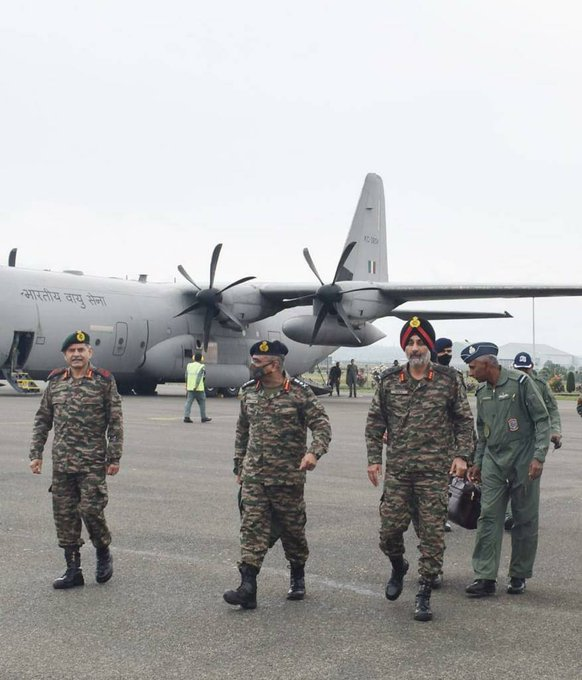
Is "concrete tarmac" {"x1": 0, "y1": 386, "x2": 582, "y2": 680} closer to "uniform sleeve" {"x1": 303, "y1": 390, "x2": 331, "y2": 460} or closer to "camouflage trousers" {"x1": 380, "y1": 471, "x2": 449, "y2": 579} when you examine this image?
"camouflage trousers" {"x1": 380, "y1": 471, "x2": 449, "y2": 579}

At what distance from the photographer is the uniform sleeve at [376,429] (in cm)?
A: 609

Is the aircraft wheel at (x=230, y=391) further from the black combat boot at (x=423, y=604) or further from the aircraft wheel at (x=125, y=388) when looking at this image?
the black combat boot at (x=423, y=604)

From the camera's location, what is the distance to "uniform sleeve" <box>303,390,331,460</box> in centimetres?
604

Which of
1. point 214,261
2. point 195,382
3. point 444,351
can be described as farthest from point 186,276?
point 444,351

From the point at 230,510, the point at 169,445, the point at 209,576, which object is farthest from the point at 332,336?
the point at 209,576

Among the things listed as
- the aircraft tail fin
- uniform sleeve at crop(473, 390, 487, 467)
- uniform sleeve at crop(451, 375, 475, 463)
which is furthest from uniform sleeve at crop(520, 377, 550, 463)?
the aircraft tail fin

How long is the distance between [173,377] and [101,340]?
10.7 feet

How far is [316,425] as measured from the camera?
610 cm

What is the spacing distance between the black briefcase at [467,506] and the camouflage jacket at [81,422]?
245 centimetres

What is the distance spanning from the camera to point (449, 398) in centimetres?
605

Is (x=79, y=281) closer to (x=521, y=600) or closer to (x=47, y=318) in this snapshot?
(x=47, y=318)

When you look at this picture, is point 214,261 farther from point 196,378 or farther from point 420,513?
point 420,513

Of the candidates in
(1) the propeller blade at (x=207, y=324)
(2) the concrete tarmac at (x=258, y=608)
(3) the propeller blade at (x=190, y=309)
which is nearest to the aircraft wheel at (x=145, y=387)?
(1) the propeller blade at (x=207, y=324)

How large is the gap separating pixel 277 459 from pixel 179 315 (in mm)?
23267
